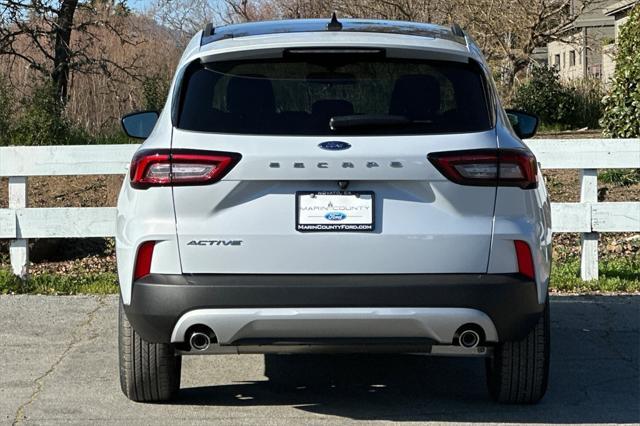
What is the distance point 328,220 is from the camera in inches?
203

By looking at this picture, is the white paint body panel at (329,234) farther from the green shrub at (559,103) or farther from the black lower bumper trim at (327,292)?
the green shrub at (559,103)

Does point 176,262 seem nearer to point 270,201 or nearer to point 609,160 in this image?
point 270,201

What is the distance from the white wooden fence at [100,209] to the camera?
31.9 feet

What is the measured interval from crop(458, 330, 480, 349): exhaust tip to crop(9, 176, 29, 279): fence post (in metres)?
5.43

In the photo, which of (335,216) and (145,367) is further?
(145,367)

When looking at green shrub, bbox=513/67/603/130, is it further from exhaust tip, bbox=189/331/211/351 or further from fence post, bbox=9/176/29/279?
exhaust tip, bbox=189/331/211/351

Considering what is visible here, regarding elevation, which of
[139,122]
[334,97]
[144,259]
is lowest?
[144,259]

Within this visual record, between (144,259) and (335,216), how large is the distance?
0.86 metres

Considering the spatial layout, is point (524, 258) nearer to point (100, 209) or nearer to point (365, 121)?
point (365, 121)

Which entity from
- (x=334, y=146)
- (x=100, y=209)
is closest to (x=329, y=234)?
(x=334, y=146)

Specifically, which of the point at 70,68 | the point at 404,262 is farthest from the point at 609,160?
the point at 70,68

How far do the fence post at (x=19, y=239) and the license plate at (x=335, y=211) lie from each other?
5.18 meters

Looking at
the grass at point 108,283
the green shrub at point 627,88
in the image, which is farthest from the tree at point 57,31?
the grass at point 108,283

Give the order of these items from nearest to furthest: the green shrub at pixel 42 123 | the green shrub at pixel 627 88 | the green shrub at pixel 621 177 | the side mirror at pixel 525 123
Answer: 1. the side mirror at pixel 525 123
2. the green shrub at pixel 621 177
3. the green shrub at pixel 627 88
4. the green shrub at pixel 42 123
